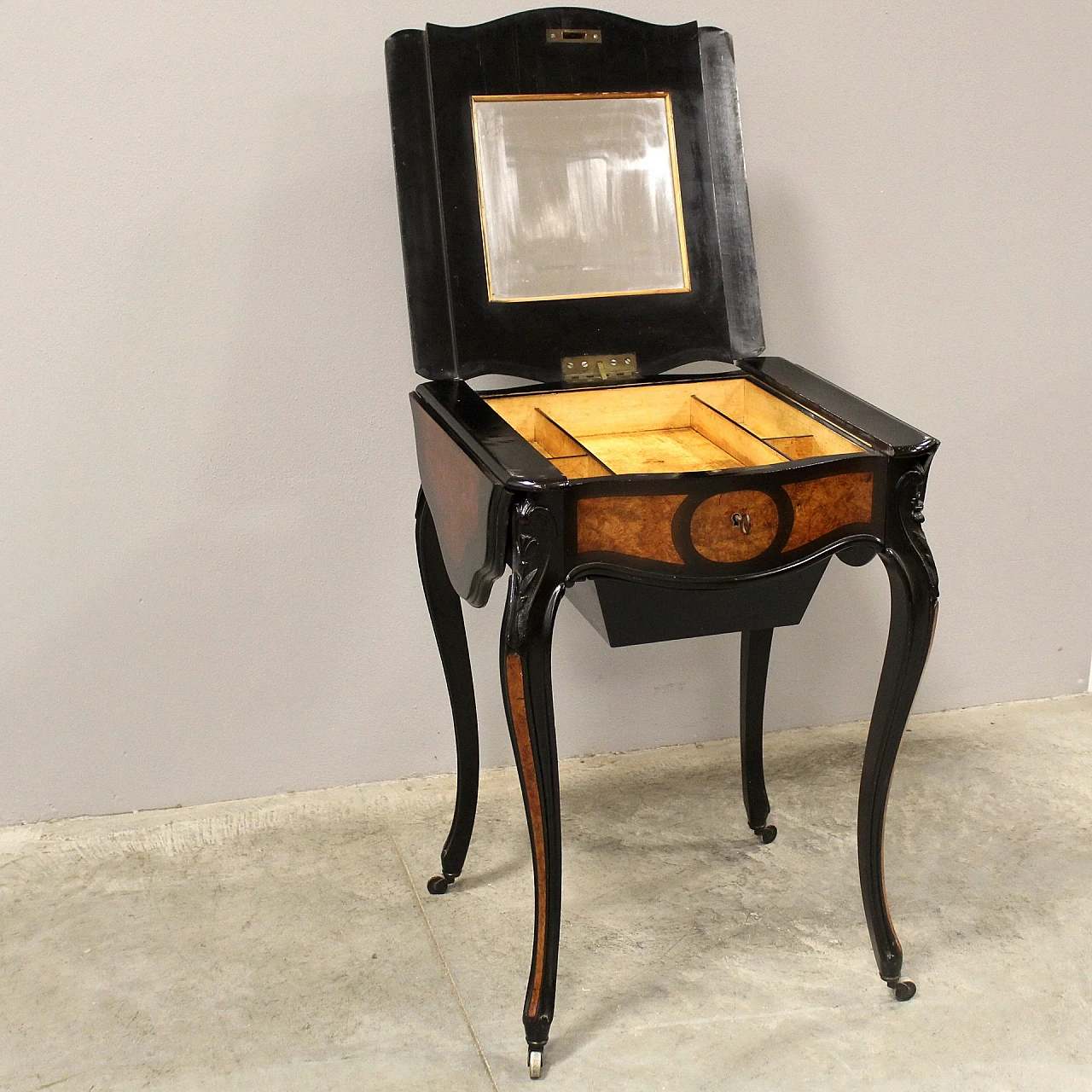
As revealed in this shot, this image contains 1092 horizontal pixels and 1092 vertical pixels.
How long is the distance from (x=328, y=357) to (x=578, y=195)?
23.0 inches

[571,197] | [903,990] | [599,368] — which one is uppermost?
[571,197]

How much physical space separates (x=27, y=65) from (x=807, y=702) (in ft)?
6.44

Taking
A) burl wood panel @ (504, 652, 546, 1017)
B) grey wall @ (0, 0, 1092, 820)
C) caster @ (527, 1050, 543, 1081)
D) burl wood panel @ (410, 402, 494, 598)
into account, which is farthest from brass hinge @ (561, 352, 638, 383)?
caster @ (527, 1050, 543, 1081)

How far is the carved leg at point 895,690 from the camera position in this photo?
171cm

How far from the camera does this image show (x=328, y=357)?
7.68ft

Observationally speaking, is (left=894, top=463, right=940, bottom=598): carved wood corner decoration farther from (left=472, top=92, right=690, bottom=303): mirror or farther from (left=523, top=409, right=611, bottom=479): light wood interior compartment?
(left=472, top=92, right=690, bottom=303): mirror

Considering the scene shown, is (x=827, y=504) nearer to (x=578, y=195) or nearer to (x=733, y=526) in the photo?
(x=733, y=526)

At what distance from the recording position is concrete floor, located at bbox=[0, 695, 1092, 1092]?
179 cm

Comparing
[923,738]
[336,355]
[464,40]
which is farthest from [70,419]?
[923,738]

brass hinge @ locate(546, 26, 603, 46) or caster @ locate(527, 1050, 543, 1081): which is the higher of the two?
brass hinge @ locate(546, 26, 603, 46)

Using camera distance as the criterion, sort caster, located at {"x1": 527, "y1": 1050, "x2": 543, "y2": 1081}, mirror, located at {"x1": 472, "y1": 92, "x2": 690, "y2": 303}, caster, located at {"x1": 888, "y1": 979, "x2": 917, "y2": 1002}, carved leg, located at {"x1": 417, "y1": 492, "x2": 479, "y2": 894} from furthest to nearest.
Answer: carved leg, located at {"x1": 417, "y1": 492, "x2": 479, "y2": 894} < mirror, located at {"x1": 472, "y1": 92, "x2": 690, "y2": 303} < caster, located at {"x1": 888, "y1": 979, "x2": 917, "y2": 1002} < caster, located at {"x1": 527, "y1": 1050, "x2": 543, "y2": 1081}

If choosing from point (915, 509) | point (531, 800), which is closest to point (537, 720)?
point (531, 800)

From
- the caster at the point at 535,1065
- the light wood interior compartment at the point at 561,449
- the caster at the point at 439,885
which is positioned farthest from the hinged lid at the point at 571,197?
the caster at the point at 535,1065

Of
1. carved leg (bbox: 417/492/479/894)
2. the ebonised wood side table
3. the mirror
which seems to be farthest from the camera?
carved leg (bbox: 417/492/479/894)
